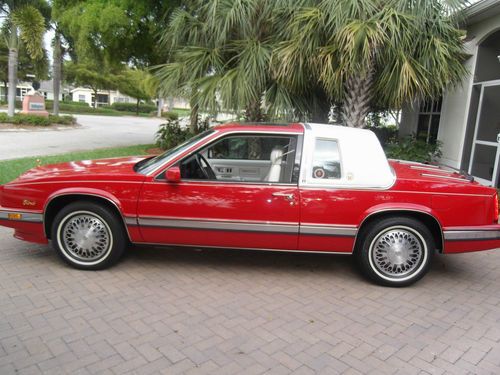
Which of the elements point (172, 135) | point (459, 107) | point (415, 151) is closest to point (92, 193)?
point (415, 151)

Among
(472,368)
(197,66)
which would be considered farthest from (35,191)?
(197,66)

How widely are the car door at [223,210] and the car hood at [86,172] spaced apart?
15.7 inches

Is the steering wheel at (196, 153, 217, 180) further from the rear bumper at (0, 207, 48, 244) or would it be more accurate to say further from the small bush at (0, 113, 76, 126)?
the small bush at (0, 113, 76, 126)

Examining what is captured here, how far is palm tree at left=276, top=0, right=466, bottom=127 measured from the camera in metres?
7.10

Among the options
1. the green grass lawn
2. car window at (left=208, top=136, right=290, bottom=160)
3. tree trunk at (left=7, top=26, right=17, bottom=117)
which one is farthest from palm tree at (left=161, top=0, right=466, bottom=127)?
tree trunk at (left=7, top=26, right=17, bottom=117)

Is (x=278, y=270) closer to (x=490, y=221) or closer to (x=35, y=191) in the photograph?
(x=490, y=221)

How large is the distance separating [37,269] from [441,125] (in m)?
10.0

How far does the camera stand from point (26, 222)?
446 centimetres

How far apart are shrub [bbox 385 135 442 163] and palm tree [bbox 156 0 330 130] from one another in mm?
2539

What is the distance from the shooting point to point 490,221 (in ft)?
14.4

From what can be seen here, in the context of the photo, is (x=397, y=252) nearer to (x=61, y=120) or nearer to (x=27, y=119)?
(x=27, y=119)

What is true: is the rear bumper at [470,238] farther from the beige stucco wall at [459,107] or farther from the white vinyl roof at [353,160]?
the beige stucco wall at [459,107]

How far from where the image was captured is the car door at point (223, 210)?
167 inches

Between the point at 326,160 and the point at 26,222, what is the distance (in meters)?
3.15
